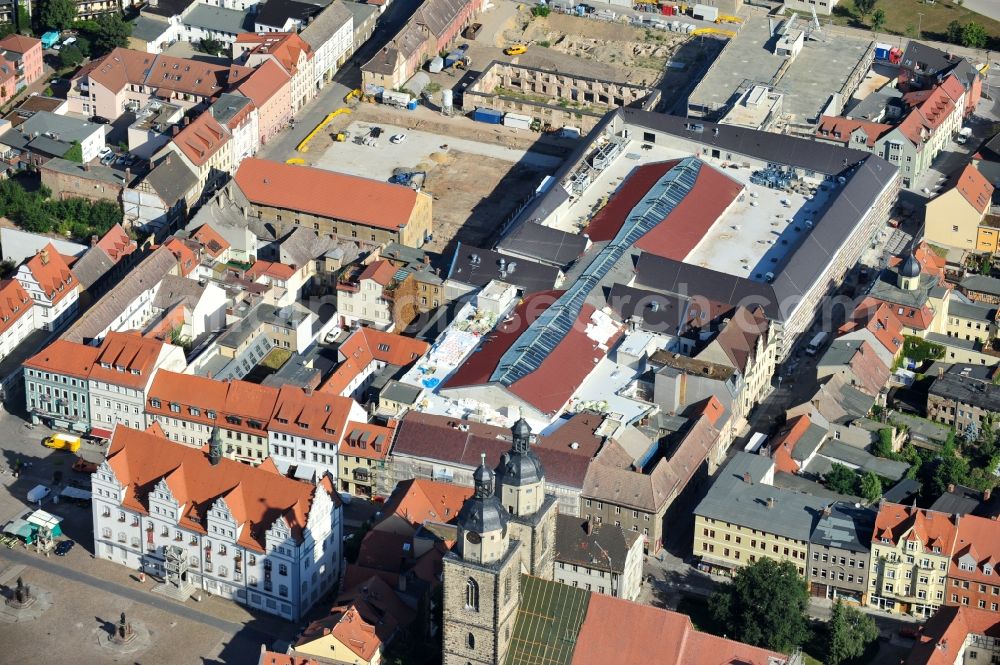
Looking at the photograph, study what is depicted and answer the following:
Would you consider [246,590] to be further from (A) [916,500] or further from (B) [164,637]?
(A) [916,500]

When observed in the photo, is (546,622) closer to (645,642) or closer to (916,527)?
(645,642)

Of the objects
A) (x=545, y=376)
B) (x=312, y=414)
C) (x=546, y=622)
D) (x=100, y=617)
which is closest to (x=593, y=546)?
(x=546, y=622)

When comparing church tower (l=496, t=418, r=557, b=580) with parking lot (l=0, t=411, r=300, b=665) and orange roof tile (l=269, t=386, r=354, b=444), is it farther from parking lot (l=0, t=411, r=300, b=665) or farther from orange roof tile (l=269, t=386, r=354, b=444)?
orange roof tile (l=269, t=386, r=354, b=444)

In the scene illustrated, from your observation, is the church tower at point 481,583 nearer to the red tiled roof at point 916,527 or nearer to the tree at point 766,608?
the tree at point 766,608

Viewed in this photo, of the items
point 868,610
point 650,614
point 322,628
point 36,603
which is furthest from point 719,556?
point 36,603

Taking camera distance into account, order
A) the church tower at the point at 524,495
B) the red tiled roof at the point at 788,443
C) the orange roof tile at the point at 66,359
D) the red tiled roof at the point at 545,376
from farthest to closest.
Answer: the orange roof tile at the point at 66,359, the red tiled roof at the point at 545,376, the red tiled roof at the point at 788,443, the church tower at the point at 524,495

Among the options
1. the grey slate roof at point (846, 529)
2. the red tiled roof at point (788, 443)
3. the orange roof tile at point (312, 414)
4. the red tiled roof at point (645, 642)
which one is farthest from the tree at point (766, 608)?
the orange roof tile at point (312, 414)
